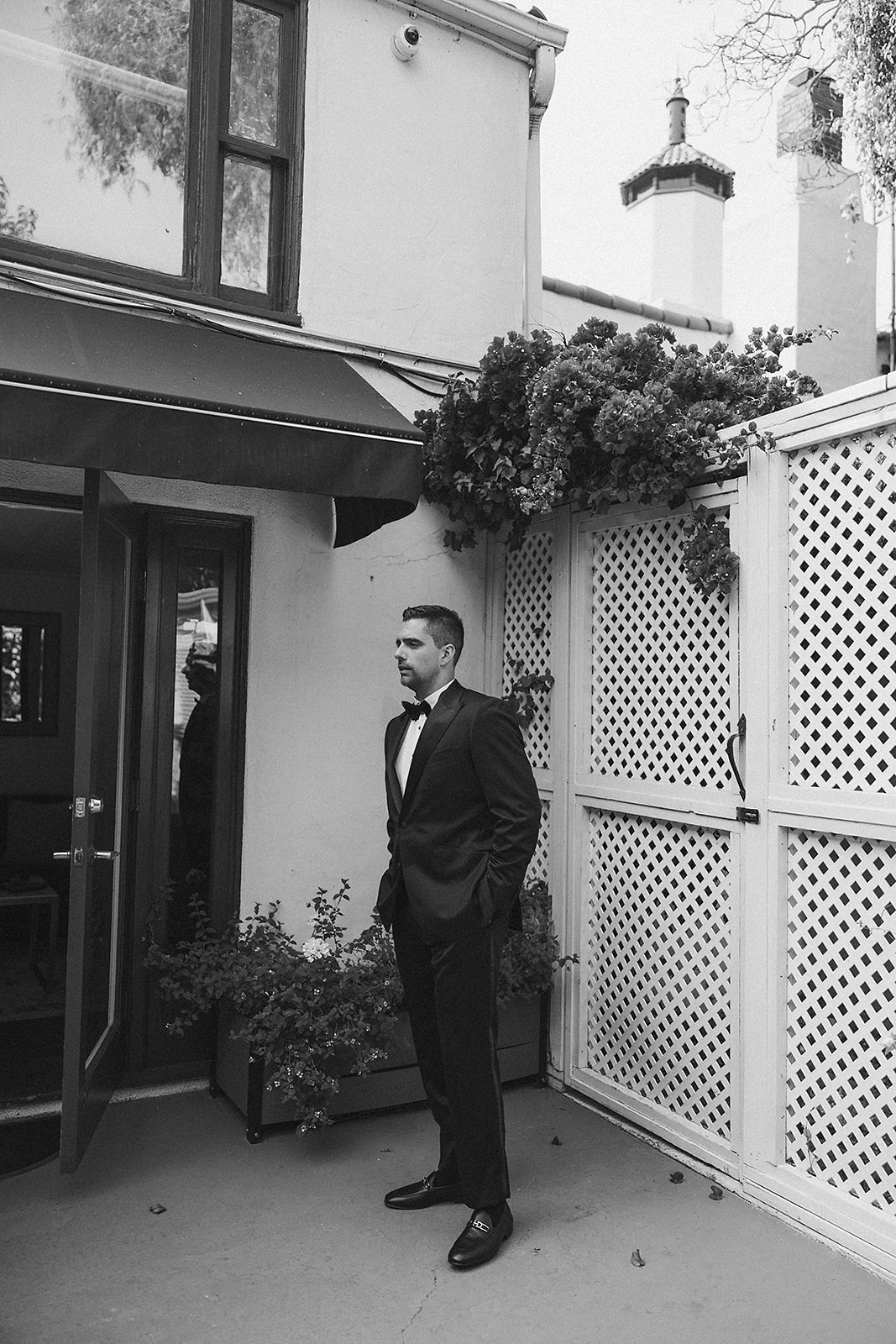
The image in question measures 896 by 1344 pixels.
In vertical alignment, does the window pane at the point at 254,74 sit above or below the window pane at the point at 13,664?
above

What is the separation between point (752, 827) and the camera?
13.5 feet

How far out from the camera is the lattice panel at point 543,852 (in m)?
5.36

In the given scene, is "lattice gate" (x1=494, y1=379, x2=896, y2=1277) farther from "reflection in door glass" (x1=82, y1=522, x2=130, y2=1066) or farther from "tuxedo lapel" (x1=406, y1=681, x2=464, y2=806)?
"reflection in door glass" (x1=82, y1=522, x2=130, y2=1066)

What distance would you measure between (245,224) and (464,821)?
11.4ft

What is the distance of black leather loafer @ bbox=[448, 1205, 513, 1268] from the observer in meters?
3.52

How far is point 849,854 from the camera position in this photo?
3.77m

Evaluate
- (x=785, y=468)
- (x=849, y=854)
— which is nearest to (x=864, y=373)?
(x=785, y=468)

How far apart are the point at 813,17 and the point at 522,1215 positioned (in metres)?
8.69

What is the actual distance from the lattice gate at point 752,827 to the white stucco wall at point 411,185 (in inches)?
63.6

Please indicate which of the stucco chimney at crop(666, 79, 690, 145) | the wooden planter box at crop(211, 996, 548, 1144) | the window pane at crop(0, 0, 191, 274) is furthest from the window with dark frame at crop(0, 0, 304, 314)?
the stucco chimney at crop(666, 79, 690, 145)

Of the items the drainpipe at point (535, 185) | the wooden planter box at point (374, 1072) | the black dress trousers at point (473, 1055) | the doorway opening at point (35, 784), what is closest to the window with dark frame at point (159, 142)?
the doorway opening at point (35, 784)

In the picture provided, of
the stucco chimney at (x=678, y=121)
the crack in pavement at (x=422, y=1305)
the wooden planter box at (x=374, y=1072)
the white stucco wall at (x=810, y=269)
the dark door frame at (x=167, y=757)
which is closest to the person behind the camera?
the crack in pavement at (x=422, y=1305)

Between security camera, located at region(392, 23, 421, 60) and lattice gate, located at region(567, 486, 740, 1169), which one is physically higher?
security camera, located at region(392, 23, 421, 60)

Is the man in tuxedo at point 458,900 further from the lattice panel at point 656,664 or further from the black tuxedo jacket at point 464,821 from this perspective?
the lattice panel at point 656,664
